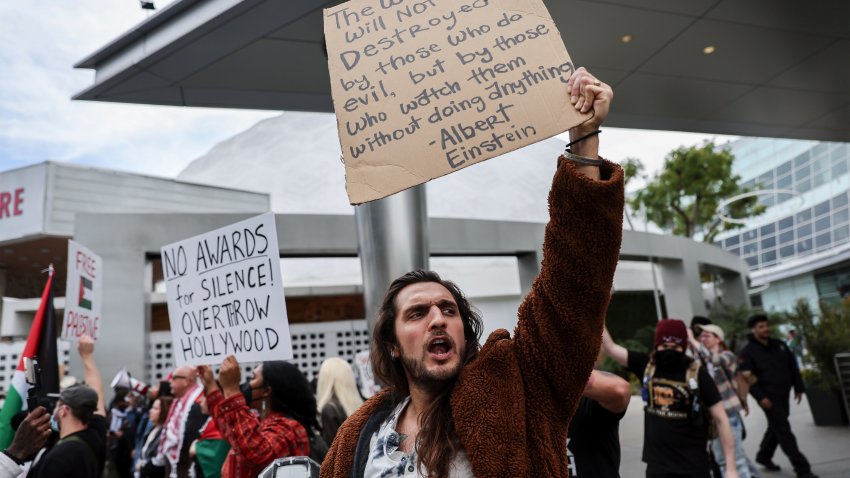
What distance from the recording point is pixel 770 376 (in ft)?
26.7

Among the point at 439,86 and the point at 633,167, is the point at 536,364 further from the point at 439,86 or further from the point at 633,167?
the point at 633,167

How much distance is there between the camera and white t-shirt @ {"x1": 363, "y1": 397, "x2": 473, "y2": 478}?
6.01 feet

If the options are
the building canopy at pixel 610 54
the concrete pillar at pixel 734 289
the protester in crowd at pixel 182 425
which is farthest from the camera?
the concrete pillar at pixel 734 289

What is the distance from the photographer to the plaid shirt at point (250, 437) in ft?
11.4

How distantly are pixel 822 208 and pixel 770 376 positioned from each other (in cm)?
5872

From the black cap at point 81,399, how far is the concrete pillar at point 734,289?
2796 cm

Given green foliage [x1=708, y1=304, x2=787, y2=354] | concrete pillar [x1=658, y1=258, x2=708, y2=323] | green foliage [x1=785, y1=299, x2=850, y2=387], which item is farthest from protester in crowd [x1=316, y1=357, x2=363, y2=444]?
green foliage [x1=708, y1=304, x2=787, y2=354]

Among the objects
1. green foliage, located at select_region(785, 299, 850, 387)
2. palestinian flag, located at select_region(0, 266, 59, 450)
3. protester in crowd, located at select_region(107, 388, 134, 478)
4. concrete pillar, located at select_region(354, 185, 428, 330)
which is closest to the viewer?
palestinian flag, located at select_region(0, 266, 59, 450)

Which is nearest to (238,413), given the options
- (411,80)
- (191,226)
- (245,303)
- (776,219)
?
(245,303)

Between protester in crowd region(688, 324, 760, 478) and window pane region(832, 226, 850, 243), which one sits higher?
window pane region(832, 226, 850, 243)

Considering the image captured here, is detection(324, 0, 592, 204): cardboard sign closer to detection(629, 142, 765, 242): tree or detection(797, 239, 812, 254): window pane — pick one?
detection(629, 142, 765, 242): tree

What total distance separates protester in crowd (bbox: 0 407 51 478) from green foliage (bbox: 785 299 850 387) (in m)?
11.4

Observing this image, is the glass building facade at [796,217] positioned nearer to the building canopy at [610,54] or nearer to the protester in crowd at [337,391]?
the building canopy at [610,54]

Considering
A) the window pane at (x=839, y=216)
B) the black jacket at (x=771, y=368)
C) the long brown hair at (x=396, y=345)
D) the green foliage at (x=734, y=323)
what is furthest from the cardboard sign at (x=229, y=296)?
the window pane at (x=839, y=216)
